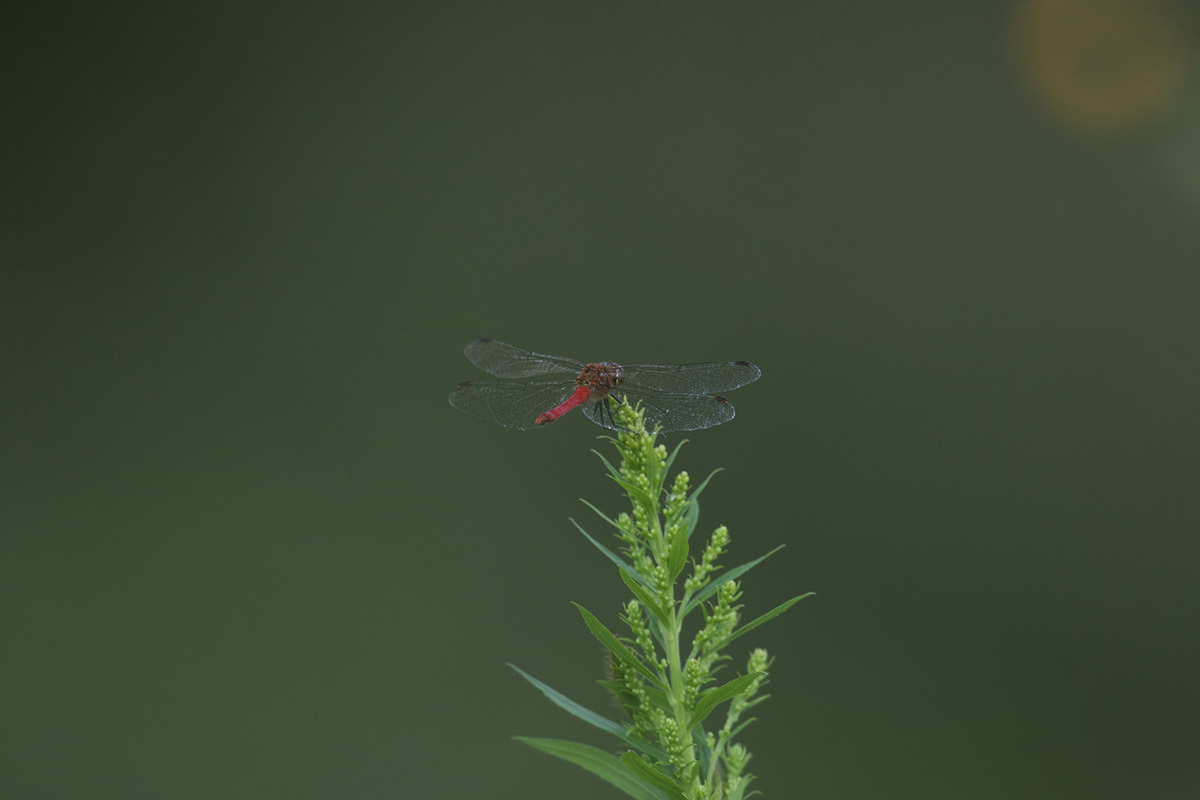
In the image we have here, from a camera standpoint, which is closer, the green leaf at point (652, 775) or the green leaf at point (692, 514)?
the green leaf at point (652, 775)

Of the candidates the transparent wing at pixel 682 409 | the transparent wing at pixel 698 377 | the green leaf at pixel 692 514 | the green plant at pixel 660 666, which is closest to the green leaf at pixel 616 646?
the green plant at pixel 660 666

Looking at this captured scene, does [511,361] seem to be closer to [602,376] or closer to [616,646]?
[602,376]

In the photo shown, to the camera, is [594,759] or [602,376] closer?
[594,759]

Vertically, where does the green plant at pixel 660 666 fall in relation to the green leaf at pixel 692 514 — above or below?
below

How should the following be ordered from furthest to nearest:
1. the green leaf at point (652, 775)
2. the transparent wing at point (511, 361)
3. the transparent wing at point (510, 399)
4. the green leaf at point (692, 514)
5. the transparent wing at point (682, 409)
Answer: the transparent wing at point (511, 361) < the transparent wing at point (510, 399) < the transparent wing at point (682, 409) < the green leaf at point (692, 514) < the green leaf at point (652, 775)

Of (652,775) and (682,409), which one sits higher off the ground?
(682,409)

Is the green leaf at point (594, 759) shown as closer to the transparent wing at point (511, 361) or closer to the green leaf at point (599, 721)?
the green leaf at point (599, 721)

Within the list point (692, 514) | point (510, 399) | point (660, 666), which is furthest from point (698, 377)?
point (660, 666)
